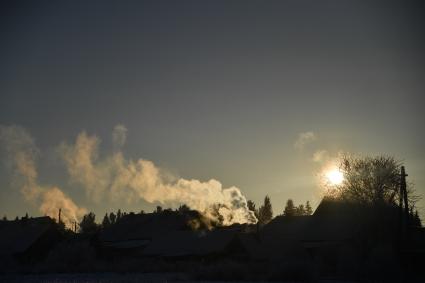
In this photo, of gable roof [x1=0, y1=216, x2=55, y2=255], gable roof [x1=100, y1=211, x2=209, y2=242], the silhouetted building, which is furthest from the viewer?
gable roof [x1=100, y1=211, x2=209, y2=242]

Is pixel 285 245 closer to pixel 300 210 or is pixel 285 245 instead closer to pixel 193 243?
pixel 193 243

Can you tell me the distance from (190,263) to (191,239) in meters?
6.86

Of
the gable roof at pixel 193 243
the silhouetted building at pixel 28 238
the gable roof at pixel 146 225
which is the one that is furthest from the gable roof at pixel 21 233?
the gable roof at pixel 193 243

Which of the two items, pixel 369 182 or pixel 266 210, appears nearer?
pixel 369 182

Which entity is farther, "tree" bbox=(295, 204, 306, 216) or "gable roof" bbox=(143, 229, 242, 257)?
"tree" bbox=(295, 204, 306, 216)

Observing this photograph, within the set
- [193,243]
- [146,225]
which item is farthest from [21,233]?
[193,243]

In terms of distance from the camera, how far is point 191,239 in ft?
186

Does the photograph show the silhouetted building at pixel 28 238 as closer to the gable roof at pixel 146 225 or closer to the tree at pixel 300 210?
the gable roof at pixel 146 225

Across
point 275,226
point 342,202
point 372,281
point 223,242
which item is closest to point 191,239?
point 223,242

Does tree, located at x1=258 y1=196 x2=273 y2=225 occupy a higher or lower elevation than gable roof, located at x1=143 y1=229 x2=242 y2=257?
higher

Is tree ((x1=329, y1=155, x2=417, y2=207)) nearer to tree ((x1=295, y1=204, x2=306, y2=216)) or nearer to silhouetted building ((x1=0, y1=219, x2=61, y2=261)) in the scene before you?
silhouetted building ((x1=0, y1=219, x2=61, y2=261))

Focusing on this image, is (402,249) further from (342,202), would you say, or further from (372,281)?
(342,202)

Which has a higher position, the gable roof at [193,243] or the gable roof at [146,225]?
the gable roof at [146,225]

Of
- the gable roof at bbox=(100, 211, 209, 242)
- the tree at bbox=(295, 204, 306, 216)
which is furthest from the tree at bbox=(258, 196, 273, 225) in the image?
the gable roof at bbox=(100, 211, 209, 242)
